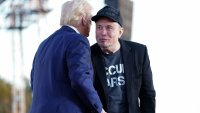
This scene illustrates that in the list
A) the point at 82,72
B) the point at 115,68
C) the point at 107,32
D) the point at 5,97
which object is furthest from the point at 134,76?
the point at 5,97

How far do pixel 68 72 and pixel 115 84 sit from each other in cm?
39

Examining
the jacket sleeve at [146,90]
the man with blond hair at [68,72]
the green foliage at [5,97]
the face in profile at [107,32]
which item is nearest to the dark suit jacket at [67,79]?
the man with blond hair at [68,72]

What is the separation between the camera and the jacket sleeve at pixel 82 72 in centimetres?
428

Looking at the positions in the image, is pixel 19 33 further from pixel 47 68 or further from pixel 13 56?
pixel 47 68

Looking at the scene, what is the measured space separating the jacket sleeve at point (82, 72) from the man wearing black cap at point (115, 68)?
0.23m

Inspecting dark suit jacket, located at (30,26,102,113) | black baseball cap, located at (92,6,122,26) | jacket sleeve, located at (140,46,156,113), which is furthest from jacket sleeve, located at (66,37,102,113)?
jacket sleeve, located at (140,46,156,113)

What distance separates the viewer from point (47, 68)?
4.43 metres

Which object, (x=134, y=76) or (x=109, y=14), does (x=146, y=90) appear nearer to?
(x=134, y=76)

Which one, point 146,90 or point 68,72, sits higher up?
point 68,72

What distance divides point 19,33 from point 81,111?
21635 millimetres

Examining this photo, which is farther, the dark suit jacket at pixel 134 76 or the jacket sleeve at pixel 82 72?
the dark suit jacket at pixel 134 76

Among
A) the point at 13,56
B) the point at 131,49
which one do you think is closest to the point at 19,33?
the point at 13,56

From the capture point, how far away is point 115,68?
15.2 ft

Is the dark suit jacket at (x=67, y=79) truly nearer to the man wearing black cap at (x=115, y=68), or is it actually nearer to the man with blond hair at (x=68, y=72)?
the man with blond hair at (x=68, y=72)
